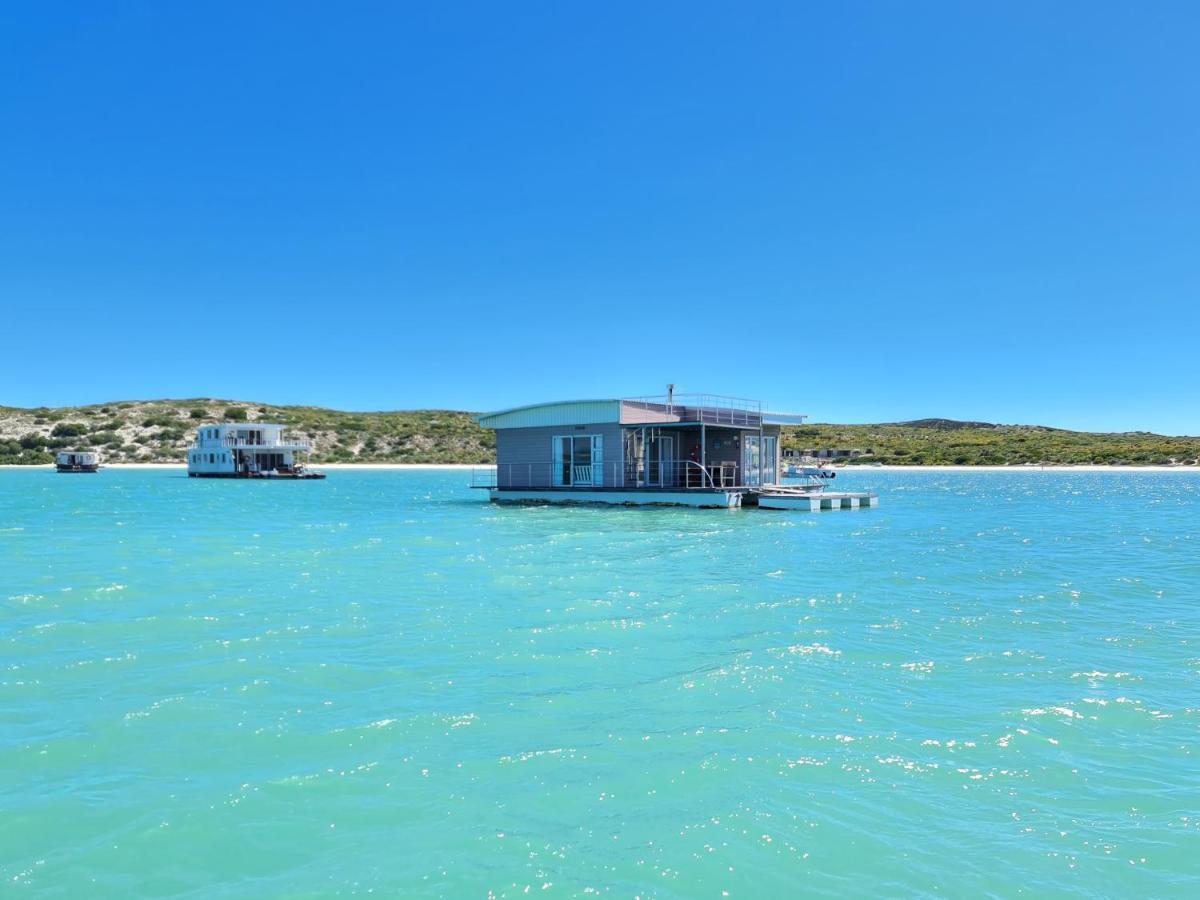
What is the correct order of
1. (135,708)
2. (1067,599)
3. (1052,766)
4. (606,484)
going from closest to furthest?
(1052,766) → (135,708) → (1067,599) → (606,484)

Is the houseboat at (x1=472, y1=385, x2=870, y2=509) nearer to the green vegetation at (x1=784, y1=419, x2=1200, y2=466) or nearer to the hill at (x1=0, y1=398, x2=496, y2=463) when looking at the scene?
the hill at (x1=0, y1=398, x2=496, y2=463)

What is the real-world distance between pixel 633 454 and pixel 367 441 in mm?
79259

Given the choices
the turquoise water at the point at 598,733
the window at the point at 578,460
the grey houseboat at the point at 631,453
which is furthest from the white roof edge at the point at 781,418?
the turquoise water at the point at 598,733

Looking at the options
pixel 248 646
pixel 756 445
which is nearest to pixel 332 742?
pixel 248 646

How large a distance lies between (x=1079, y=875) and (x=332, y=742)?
5.18 m

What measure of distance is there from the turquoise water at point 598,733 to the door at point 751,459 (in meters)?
18.4

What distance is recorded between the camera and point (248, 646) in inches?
373

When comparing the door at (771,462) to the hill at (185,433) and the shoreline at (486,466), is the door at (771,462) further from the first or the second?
the hill at (185,433)

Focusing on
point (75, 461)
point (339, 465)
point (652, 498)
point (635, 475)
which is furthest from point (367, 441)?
point (652, 498)

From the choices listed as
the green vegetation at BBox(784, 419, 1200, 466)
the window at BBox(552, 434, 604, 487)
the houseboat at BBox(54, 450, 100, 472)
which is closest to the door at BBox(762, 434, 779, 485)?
the window at BBox(552, 434, 604, 487)

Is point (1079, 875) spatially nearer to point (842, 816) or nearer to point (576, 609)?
point (842, 816)

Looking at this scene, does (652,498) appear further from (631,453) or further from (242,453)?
(242,453)

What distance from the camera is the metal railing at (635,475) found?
31156mm

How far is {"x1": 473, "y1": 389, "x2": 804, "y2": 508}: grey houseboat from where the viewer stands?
30.4 metres
